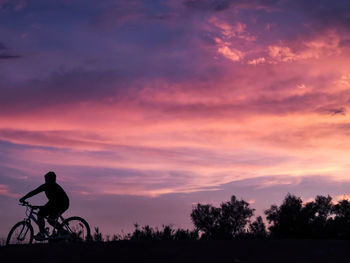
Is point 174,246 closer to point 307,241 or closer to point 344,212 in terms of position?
point 307,241

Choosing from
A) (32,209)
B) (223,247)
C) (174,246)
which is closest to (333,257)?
(223,247)

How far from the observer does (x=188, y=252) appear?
39.0 feet

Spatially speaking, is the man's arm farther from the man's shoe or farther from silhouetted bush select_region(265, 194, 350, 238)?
silhouetted bush select_region(265, 194, 350, 238)

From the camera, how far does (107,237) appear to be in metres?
20.8

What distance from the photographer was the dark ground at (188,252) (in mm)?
11367

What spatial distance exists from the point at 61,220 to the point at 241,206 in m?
33.7

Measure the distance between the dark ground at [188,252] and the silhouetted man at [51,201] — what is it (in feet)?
11.7

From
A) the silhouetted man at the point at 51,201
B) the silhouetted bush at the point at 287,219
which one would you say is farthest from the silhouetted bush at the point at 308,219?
the silhouetted man at the point at 51,201

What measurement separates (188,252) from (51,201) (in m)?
6.71

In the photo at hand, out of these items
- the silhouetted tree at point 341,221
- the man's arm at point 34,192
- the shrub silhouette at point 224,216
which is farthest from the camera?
the shrub silhouette at point 224,216

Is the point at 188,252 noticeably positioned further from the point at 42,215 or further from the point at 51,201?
the point at 42,215

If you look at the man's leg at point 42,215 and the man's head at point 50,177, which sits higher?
the man's head at point 50,177

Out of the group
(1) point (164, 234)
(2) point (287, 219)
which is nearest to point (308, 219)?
(2) point (287, 219)

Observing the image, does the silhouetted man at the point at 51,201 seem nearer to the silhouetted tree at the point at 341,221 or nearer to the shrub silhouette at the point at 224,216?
the silhouetted tree at the point at 341,221
